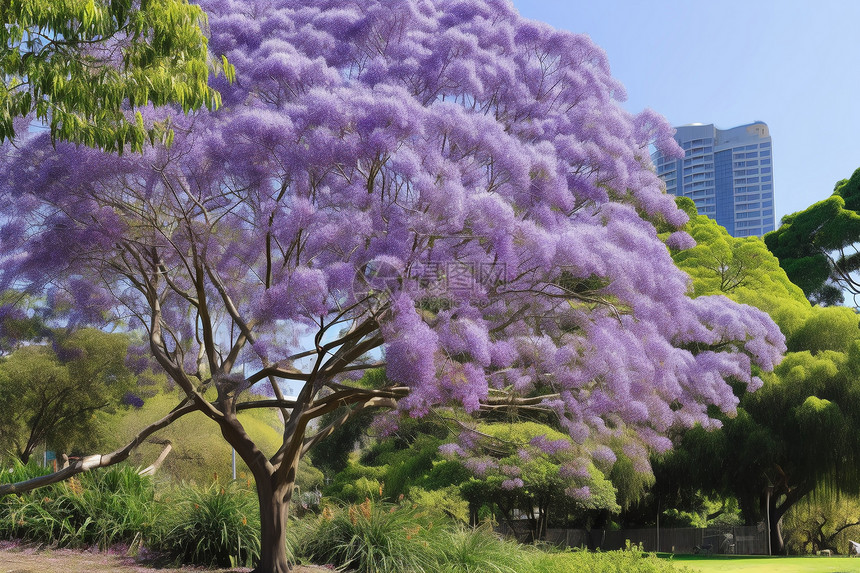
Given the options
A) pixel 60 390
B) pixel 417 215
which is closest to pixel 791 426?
pixel 417 215

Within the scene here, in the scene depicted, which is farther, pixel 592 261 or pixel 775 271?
pixel 775 271

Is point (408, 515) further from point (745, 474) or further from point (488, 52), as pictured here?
point (745, 474)

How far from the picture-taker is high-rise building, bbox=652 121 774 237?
12594cm

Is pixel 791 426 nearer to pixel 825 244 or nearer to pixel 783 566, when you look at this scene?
pixel 783 566

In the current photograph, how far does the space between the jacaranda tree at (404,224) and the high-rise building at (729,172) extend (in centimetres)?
11968

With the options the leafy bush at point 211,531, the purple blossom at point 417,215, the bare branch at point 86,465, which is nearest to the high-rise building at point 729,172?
the purple blossom at point 417,215

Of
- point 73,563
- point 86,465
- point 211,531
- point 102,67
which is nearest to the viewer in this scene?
point 102,67

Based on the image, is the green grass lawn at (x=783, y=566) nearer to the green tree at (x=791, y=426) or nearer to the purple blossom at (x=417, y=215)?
the green tree at (x=791, y=426)

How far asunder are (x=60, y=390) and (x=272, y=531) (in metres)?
14.8

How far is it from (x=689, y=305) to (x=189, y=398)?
258 inches

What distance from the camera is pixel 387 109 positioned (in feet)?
27.1

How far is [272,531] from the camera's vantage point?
385 inches

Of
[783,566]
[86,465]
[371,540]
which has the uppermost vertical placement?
[86,465]

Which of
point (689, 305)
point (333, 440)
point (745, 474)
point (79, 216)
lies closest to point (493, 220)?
point (689, 305)
